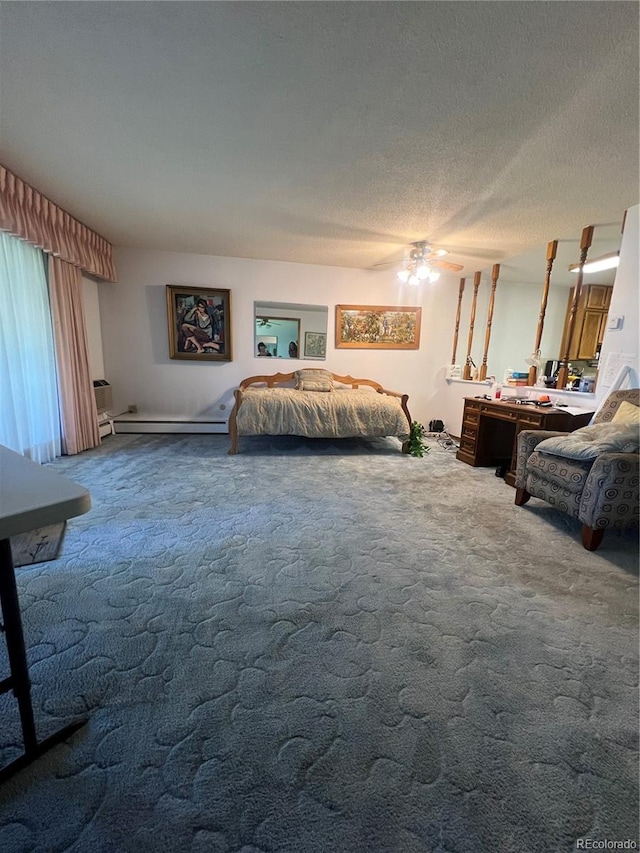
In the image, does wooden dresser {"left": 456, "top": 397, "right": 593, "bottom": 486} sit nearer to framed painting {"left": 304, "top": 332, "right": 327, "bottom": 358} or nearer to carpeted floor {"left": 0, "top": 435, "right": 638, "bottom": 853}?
carpeted floor {"left": 0, "top": 435, "right": 638, "bottom": 853}

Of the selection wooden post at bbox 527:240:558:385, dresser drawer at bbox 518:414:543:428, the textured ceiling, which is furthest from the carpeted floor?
the textured ceiling

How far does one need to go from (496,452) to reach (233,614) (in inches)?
126

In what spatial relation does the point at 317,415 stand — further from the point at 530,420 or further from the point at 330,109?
the point at 330,109

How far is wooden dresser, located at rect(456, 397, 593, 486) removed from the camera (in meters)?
3.08

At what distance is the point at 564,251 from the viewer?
378 cm

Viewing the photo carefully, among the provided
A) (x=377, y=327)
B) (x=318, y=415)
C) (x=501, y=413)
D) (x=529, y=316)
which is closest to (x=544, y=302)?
(x=501, y=413)

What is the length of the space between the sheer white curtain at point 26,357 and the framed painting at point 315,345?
290 centimetres

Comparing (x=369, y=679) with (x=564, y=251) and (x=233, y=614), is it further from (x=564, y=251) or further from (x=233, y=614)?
(x=564, y=251)

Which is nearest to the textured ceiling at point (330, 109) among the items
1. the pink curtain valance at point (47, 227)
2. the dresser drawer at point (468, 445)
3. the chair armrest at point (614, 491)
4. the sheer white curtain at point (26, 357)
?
the pink curtain valance at point (47, 227)

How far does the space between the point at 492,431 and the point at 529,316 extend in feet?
9.96

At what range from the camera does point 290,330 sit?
15.8 ft

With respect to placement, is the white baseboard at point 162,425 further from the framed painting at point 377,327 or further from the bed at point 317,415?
the framed painting at point 377,327

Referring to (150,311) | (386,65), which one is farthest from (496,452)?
(150,311)

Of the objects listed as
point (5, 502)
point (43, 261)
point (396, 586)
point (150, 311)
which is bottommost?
point (396, 586)
